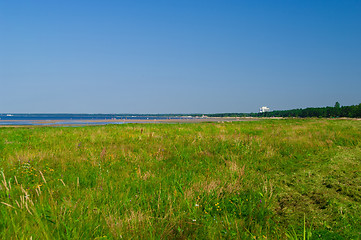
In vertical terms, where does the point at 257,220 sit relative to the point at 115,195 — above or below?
below

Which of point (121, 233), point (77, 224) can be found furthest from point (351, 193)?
point (77, 224)

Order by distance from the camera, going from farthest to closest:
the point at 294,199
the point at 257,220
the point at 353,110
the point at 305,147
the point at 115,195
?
1. the point at 353,110
2. the point at 305,147
3. the point at 294,199
4. the point at 115,195
5. the point at 257,220

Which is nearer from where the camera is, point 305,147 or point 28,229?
point 28,229

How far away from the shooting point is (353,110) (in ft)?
388

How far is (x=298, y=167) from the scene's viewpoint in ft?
18.9

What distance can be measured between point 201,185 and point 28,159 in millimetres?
5493

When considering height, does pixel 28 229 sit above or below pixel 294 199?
above

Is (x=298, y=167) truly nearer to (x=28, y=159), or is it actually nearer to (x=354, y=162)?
(x=354, y=162)

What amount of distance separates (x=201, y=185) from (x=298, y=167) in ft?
10.9

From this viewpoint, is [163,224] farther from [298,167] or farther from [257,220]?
[298,167]

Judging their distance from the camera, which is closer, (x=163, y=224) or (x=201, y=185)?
(x=163, y=224)

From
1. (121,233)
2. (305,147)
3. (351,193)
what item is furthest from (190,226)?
(305,147)

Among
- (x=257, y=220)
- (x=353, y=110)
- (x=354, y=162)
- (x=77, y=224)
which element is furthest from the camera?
(x=353, y=110)

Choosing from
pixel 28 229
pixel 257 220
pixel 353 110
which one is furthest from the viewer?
pixel 353 110
